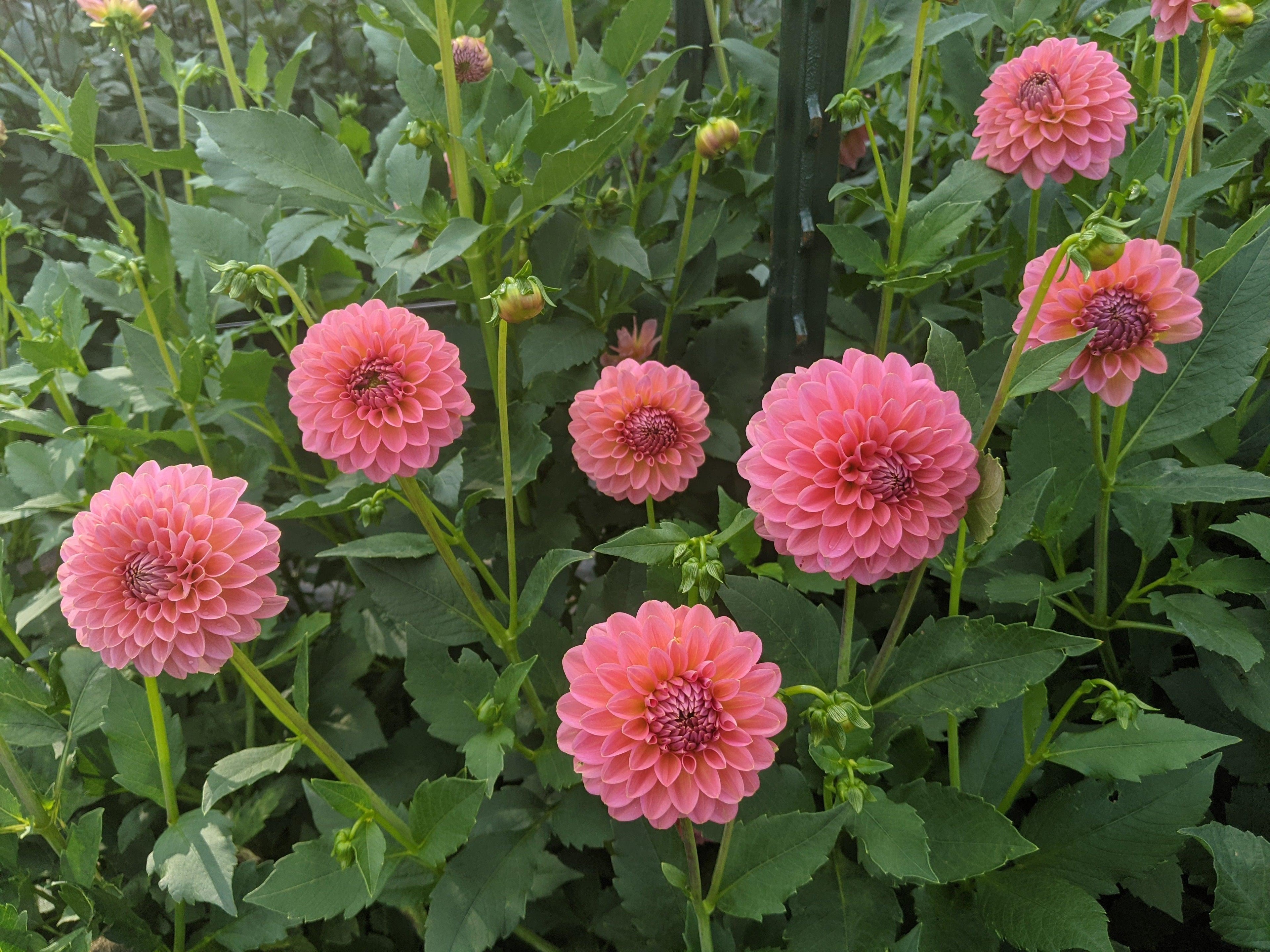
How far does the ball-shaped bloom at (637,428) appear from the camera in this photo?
0.74 m

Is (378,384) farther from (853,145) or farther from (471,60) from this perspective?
(853,145)

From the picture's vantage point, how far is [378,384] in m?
0.64

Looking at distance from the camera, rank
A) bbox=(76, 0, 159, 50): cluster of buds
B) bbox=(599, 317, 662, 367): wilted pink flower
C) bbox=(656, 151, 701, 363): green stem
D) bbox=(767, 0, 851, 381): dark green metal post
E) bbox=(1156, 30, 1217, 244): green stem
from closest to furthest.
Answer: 1. bbox=(1156, 30, 1217, 244): green stem
2. bbox=(767, 0, 851, 381): dark green metal post
3. bbox=(656, 151, 701, 363): green stem
4. bbox=(599, 317, 662, 367): wilted pink flower
5. bbox=(76, 0, 159, 50): cluster of buds

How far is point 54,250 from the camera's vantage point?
2.15m

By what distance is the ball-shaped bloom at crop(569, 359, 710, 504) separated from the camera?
0.74 metres

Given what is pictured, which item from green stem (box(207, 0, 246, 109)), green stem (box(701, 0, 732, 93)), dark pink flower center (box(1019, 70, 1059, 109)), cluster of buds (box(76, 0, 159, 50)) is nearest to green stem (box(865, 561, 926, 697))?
dark pink flower center (box(1019, 70, 1059, 109))

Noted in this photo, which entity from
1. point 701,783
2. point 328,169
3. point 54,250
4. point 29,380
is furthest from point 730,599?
point 54,250

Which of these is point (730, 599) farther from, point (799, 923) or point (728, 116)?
point (728, 116)

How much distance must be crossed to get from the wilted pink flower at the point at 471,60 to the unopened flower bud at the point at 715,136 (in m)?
0.25

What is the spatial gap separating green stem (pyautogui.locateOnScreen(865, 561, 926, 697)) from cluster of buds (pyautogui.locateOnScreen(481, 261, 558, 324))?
12.6 inches

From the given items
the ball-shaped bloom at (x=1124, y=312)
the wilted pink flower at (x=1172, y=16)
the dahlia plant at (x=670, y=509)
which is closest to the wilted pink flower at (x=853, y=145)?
the dahlia plant at (x=670, y=509)

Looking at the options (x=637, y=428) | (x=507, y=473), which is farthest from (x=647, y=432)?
(x=507, y=473)

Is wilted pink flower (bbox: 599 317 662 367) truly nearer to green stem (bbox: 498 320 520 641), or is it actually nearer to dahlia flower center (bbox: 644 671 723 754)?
green stem (bbox: 498 320 520 641)

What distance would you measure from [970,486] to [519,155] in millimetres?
544
